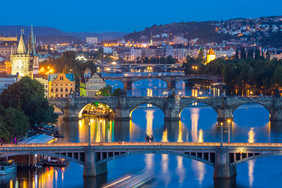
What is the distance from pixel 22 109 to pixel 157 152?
58.5ft

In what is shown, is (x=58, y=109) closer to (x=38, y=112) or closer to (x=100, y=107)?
(x=100, y=107)

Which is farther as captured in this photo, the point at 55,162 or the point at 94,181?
the point at 55,162

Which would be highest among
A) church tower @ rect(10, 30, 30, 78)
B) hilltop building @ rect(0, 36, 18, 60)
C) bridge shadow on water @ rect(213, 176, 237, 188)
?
hilltop building @ rect(0, 36, 18, 60)

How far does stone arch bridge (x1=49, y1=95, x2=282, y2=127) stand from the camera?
54.7 meters

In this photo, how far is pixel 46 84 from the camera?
62.6 meters

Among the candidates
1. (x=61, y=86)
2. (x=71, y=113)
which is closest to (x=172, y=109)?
(x=71, y=113)

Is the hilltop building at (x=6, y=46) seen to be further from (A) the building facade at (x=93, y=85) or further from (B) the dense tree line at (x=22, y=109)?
(B) the dense tree line at (x=22, y=109)

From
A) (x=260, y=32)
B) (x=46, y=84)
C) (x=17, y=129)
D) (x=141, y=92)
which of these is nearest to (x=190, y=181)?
(x=17, y=129)

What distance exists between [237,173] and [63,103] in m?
22.8

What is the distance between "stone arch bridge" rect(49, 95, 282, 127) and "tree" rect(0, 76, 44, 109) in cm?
270

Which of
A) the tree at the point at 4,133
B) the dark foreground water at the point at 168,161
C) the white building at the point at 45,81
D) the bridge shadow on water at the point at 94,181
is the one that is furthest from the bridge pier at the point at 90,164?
the white building at the point at 45,81

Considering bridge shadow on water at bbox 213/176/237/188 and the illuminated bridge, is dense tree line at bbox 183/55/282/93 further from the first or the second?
bridge shadow on water at bbox 213/176/237/188

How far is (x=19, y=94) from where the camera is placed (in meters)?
51.2

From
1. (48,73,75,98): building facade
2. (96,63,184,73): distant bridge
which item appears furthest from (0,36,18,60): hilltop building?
(48,73,75,98): building facade
